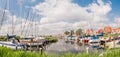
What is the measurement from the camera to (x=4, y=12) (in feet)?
168

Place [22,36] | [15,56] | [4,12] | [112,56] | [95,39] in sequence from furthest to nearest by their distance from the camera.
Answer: [95,39]
[22,36]
[4,12]
[112,56]
[15,56]

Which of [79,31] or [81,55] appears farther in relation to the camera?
[79,31]

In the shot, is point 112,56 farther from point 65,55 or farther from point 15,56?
point 15,56

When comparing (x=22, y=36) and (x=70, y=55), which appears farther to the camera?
(x=22, y=36)

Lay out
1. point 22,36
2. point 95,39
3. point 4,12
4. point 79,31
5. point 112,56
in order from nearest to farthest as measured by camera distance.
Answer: point 112,56
point 4,12
point 22,36
point 95,39
point 79,31

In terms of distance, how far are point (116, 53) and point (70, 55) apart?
9.75 feet

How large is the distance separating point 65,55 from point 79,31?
574 ft

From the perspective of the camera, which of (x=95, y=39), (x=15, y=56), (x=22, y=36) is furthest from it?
(x=95, y=39)

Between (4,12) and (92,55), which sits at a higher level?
(4,12)

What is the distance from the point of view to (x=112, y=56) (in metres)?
14.5

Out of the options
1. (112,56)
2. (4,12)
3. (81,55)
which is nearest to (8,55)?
(81,55)

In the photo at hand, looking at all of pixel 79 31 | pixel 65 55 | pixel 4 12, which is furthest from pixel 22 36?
pixel 79 31

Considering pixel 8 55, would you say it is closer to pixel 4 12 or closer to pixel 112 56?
pixel 112 56

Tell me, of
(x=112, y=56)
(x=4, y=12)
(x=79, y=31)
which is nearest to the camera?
(x=112, y=56)
